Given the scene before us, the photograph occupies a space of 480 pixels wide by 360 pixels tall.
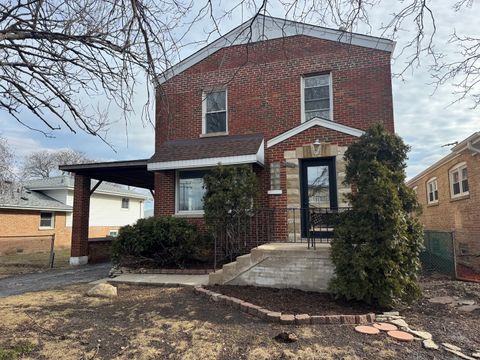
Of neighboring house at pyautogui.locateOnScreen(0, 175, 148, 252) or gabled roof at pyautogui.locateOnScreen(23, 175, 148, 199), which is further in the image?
gabled roof at pyautogui.locateOnScreen(23, 175, 148, 199)

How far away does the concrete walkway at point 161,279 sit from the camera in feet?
24.8

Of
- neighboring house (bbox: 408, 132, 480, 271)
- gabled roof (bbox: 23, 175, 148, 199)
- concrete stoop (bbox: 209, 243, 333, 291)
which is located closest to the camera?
concrete stoop (bbox: 209, 243, 333, 291)

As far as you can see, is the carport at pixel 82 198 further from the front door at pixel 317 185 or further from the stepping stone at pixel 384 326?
the stepping stone at pixel 384 326

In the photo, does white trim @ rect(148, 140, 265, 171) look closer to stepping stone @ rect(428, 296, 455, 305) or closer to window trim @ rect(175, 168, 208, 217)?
window trim @ rect(175, 168, 208, 217)

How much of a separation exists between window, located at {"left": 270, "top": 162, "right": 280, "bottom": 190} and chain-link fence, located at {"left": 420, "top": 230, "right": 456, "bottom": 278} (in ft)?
12.8

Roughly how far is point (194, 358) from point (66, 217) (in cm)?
2242

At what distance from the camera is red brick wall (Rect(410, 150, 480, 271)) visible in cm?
1105

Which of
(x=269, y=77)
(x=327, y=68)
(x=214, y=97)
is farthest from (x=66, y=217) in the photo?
(x=327, y=68)

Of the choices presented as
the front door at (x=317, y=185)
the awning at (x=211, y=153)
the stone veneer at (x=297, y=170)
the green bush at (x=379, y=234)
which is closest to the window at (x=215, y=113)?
the awning at (x=211, y=153)

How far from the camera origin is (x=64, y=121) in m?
5.49

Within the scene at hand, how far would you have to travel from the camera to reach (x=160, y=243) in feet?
29.3

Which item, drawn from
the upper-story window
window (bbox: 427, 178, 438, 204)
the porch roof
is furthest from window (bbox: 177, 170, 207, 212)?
window (bbox: 427, 178, 438, 204)

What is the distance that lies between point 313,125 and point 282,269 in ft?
13.8

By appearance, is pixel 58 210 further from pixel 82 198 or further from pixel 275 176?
pixel 275 176
